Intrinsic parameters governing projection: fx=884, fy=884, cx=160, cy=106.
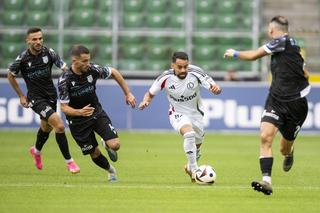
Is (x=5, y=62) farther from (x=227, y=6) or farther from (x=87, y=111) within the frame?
(x=87, y=111)

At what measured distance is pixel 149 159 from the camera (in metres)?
17.5

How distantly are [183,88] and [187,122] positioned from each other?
0.56m

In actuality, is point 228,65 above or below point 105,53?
below

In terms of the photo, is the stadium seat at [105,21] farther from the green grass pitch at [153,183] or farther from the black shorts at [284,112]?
the black shorts at [284,112]

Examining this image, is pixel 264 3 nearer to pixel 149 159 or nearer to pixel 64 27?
pixel 64 27

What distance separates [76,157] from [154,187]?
18.2ft

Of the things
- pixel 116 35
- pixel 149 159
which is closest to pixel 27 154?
pixel 149 159

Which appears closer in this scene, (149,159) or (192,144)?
(192,144)

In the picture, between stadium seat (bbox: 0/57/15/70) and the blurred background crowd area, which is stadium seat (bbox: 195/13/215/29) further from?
stadium seat (bbox: 0/57/15/70)

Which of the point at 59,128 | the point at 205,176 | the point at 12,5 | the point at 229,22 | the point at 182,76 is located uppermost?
the point at 182,76

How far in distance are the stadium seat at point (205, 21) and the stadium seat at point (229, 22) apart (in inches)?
9.7

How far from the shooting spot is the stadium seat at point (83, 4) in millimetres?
28844

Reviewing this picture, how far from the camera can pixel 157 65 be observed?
28.0 m

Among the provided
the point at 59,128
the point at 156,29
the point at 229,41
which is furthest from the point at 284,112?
the point at 156,29
